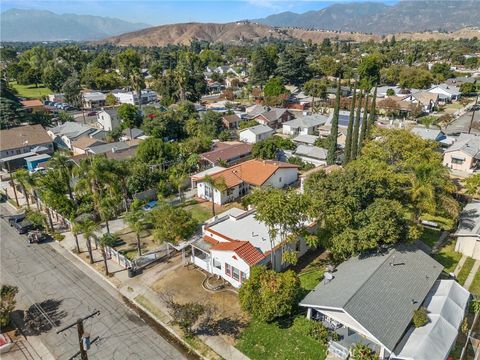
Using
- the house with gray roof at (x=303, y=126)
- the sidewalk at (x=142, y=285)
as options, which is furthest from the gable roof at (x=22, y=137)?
the house with gray roof at (x=303, y=126)

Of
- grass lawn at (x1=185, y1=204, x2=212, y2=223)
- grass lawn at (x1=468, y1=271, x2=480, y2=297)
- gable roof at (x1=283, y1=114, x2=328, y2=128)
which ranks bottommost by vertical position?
grass lawn at (x1=185, y1=204, x2=212, y2=223)

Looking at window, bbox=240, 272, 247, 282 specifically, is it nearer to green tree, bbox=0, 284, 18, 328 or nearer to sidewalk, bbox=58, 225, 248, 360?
sidewalk, bbox=58, 225, 248, 360

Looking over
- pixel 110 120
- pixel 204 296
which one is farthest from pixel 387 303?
pixel 110 120

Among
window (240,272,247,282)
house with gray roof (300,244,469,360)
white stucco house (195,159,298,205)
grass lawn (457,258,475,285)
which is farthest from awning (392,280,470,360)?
white stucco house (195,159,298,205)

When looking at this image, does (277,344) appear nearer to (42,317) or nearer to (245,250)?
(245,250)

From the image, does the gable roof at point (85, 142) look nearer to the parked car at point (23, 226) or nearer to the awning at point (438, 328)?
the parked car at point (23, 226)

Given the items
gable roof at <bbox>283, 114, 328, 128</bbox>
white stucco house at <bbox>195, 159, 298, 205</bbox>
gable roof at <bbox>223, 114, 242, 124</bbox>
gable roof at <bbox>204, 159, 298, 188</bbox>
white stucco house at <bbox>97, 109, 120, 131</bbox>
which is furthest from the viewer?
gable roof at <bbox>223, 114, 242, 124</bbox>
